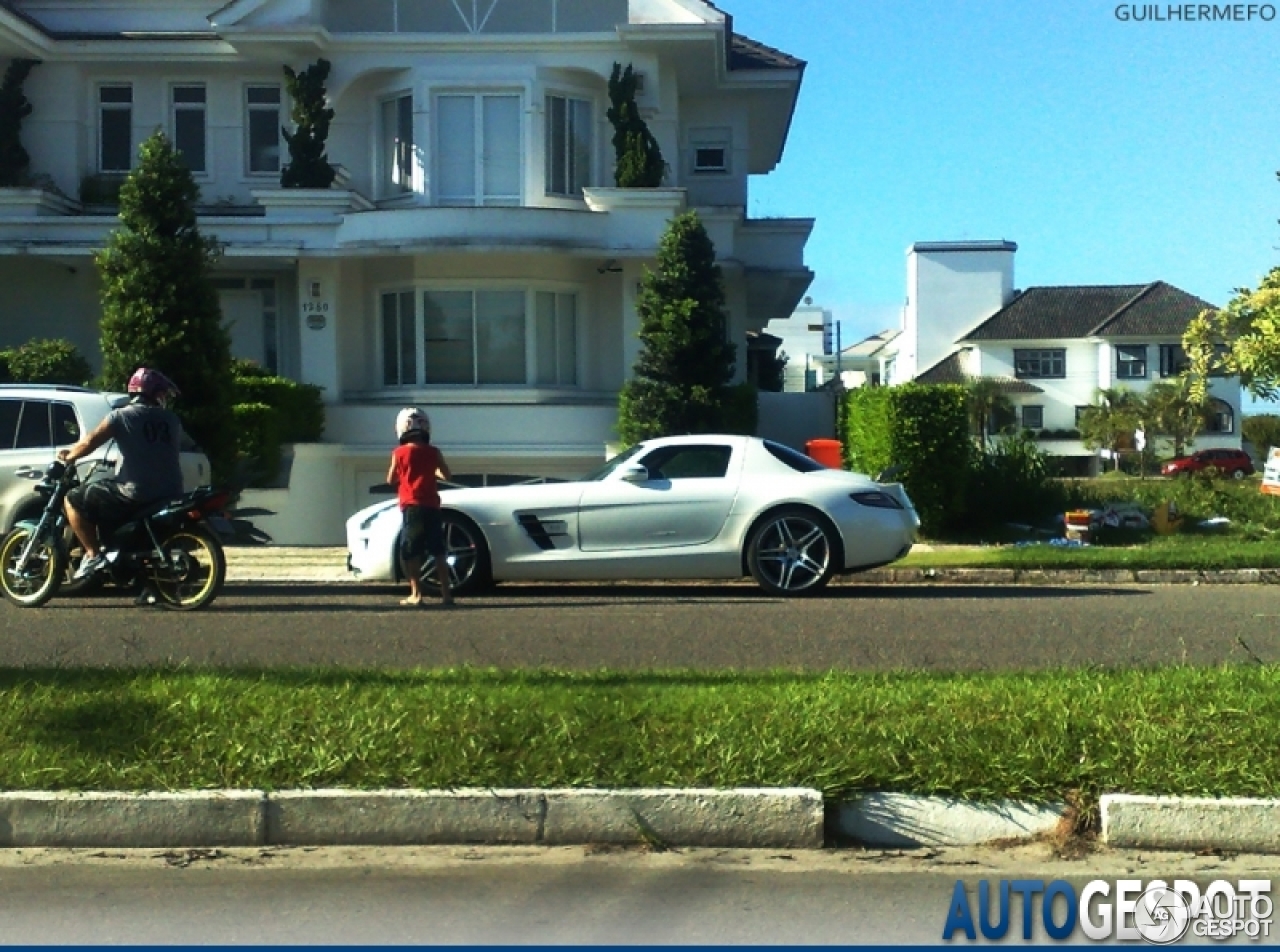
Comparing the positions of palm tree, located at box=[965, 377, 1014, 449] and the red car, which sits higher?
palm tree, located at box=[965, 377, 1014, 449]

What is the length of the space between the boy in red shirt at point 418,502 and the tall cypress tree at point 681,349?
8.32 meters

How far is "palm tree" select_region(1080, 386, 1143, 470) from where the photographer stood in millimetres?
67000

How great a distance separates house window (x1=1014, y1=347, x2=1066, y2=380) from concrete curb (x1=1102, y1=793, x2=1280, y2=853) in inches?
2812

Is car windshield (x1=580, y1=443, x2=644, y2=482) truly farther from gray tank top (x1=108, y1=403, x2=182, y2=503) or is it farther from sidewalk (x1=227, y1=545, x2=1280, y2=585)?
gray tank top (x1=108, y1=403, x2=182, y2=503)

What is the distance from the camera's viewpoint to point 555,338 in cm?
2483

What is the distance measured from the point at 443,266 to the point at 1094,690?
1842 cm

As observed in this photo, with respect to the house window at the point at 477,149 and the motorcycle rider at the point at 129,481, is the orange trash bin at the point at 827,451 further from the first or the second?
the motorcycle rider at the point at 129,481

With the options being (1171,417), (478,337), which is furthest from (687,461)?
(1171,417)

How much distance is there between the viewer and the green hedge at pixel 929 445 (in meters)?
18.9

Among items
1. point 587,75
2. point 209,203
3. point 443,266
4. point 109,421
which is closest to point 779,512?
point 109,421

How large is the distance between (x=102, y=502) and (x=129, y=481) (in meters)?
0.28

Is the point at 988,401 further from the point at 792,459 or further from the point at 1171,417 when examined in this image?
the point at 792,459

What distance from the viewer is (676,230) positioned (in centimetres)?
2139

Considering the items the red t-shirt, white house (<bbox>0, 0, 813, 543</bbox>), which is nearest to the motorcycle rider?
the red t-shirt
